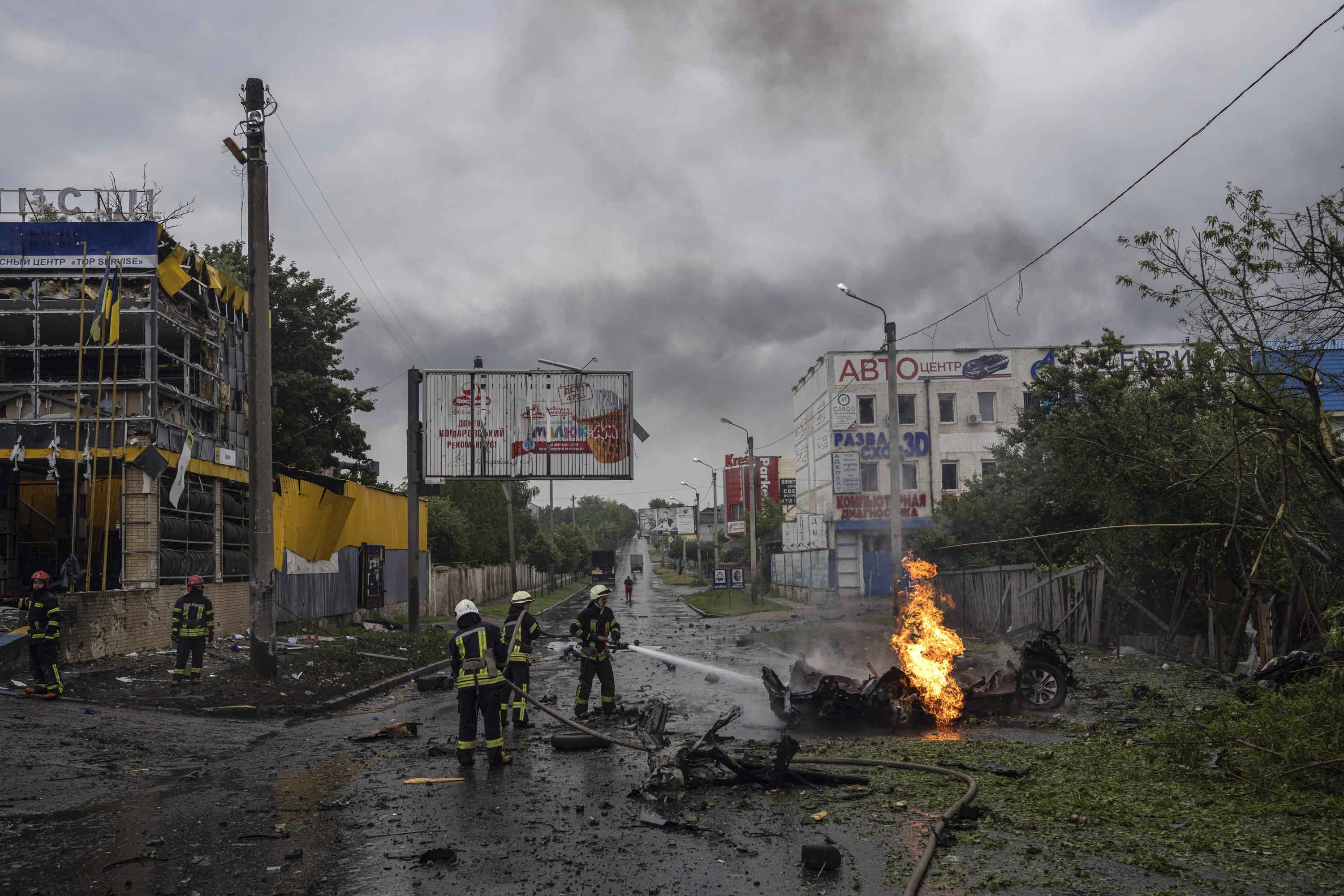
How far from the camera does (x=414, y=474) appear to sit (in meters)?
24.1

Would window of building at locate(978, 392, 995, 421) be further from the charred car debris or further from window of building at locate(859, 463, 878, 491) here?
the charred car debris

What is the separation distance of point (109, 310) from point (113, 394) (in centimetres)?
269

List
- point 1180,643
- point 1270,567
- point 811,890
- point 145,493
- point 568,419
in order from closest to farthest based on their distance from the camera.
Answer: point 811,890
point 1270,567
point 1180,643
point 145,493
point 568,419

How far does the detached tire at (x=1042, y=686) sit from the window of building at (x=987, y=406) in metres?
38.1

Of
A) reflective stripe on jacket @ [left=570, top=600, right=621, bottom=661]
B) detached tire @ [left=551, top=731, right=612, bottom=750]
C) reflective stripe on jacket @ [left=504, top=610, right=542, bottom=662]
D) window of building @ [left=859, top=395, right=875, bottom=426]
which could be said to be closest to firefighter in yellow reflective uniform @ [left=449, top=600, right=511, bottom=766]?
detached tire @ [left=551, top=731, right=612, bottom=750]

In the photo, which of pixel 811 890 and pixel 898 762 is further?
pixel 898 762

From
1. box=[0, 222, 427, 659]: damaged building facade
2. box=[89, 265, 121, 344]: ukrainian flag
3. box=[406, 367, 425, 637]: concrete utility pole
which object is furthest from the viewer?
box=[406, 367, 425, 637]: concrete utility pole

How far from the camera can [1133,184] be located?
1393cm

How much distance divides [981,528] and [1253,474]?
19815 millimetres

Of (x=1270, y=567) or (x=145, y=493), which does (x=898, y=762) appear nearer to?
(x=1270, y=567)

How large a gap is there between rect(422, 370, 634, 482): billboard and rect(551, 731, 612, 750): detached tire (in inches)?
671

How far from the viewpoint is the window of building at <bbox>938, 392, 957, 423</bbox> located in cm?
4809

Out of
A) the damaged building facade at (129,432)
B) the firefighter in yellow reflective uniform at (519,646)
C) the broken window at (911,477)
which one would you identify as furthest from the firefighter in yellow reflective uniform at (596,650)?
the broken window at (911,477)

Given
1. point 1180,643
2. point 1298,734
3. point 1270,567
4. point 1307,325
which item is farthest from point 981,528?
point 1298,734
